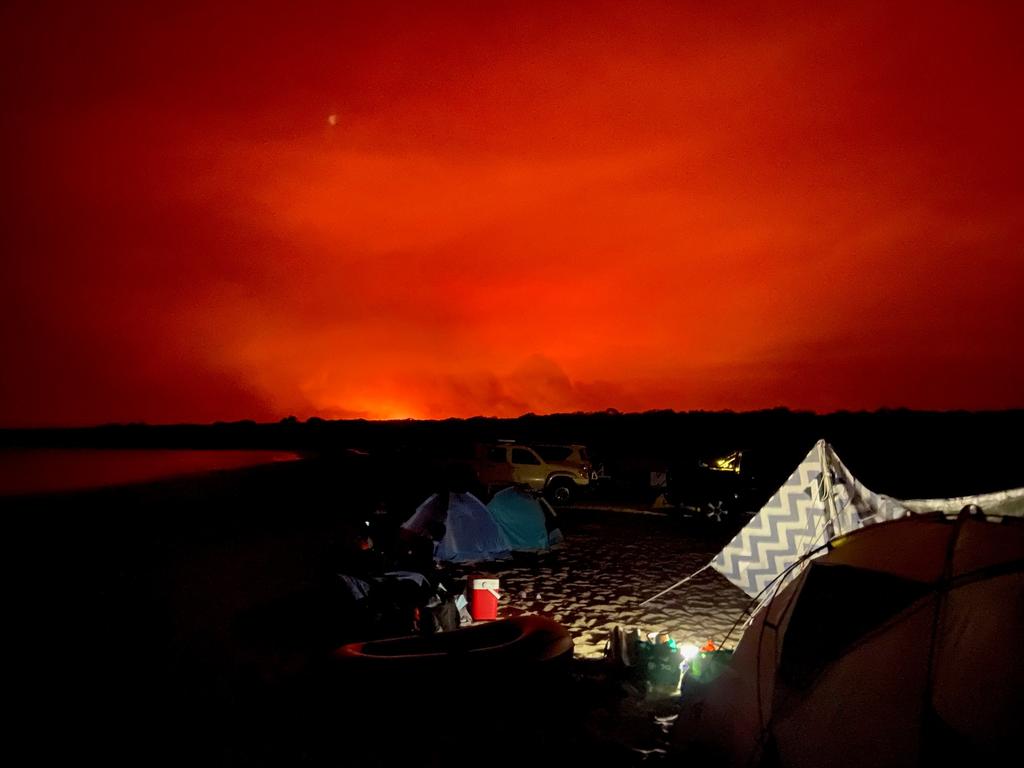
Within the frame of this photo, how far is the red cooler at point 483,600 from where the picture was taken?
332 inches

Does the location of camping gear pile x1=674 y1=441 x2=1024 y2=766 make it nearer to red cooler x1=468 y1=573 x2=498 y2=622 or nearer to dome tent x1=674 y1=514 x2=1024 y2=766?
dome tent x1=674 y1=514 x2=1024 y2=766

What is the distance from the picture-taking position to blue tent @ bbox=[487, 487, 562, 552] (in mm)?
12867

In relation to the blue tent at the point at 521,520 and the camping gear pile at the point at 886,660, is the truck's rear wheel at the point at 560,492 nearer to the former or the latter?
the blue tent at the point at 521,520

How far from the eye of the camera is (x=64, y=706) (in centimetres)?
645

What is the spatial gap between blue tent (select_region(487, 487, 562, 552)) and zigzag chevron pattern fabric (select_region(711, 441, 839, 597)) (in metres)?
4.67

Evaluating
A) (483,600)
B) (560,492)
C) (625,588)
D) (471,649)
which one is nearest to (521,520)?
(625,588)

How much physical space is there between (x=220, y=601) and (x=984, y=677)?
997 cm

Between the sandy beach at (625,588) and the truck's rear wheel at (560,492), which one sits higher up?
the truck's rear wheel at (560,492)

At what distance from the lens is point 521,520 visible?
12953 mm

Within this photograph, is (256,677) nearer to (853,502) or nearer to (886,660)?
(886,660)

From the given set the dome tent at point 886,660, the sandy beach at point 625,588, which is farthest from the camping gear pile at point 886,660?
the sandy beach at point 625,588

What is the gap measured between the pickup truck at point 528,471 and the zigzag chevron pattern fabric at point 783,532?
11.8 metres

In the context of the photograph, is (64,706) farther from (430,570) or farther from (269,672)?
(430,570)

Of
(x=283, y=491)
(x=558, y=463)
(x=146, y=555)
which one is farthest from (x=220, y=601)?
(x=283, y=491)
